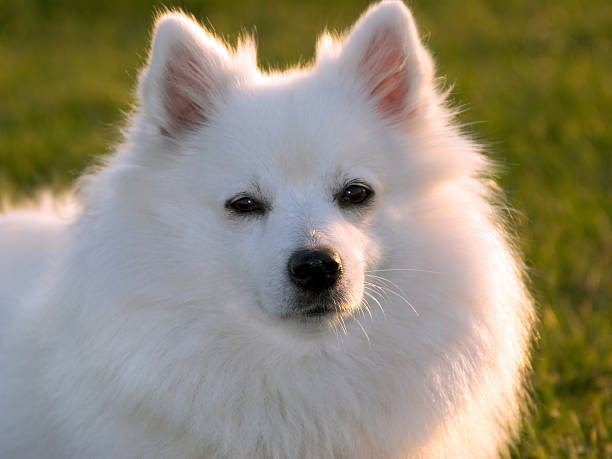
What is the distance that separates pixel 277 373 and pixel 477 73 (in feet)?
20.5

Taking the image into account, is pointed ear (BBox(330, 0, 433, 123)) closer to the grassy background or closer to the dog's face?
the dog's face

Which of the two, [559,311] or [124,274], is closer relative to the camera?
[124,274]

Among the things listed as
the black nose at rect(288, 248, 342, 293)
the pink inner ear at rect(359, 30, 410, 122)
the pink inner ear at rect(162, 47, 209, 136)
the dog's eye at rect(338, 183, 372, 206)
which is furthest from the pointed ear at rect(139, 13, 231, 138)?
the black nose at rect(288, 248, 342, 293)

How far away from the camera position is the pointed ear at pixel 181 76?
3.23m

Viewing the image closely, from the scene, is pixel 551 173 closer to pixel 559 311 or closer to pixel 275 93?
pixel 559 311

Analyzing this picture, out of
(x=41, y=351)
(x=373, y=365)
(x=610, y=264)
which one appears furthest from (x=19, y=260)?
(x=610, y=264)

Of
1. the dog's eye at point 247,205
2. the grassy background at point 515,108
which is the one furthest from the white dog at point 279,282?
the grassy background at point 515,108

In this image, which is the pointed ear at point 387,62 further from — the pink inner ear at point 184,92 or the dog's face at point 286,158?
the pink inner ear at point 184,92

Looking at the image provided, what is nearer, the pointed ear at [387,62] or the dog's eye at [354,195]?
the dog's eye at [354,195]

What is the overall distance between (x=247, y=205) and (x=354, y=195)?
0.45m

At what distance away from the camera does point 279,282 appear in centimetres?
298

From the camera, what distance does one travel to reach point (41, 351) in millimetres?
3482

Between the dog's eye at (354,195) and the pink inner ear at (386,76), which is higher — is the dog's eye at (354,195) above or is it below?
below

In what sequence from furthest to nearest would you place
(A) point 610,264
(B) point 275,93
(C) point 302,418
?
1. (A) point 610,264
2. (B) point 275,93
3. (C) point 302,418
